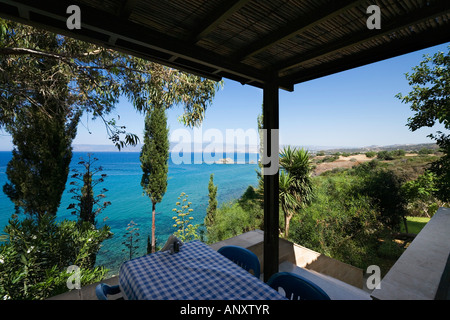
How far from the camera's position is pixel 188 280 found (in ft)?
4.50

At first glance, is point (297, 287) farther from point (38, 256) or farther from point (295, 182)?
point (295, 182)

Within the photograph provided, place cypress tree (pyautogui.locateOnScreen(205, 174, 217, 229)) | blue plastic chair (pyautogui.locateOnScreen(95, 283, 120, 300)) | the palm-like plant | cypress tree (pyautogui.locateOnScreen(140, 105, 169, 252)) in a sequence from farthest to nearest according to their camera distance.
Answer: cypress tree (pyautogui.locateOnScreen(205, 174, 217, 229))
cypress tree (pyautogui.locateOnScreen(140, 105, 169, 252))
the palm-like plant
blue plastic chair (pyautogui.locateOnScreen(95, 283, 120, 300))

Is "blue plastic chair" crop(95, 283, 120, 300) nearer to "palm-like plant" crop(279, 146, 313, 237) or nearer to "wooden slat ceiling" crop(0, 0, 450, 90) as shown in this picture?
"wooden slat ceiling" crop(0, 0, 450, 90)

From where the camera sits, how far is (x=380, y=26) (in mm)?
1327

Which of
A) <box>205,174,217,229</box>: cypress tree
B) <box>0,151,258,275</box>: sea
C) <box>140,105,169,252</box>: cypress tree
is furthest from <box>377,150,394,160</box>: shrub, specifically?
<box>140,105,169,252</box>: cypress tree

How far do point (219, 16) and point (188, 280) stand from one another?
65.5 inches

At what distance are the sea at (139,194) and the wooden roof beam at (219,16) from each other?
788 cm

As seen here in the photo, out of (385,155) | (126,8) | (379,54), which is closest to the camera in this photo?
(126,8)

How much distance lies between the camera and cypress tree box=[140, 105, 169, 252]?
7.50 m

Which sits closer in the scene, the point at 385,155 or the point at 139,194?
the point at 385,155

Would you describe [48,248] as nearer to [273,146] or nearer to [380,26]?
[273,146]

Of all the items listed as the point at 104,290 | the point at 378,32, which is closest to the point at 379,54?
the point at 378,32

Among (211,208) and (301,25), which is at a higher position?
(301,25)

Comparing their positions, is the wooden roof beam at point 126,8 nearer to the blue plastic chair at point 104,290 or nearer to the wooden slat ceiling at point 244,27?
the wooden slat ceiling at point 244,27
